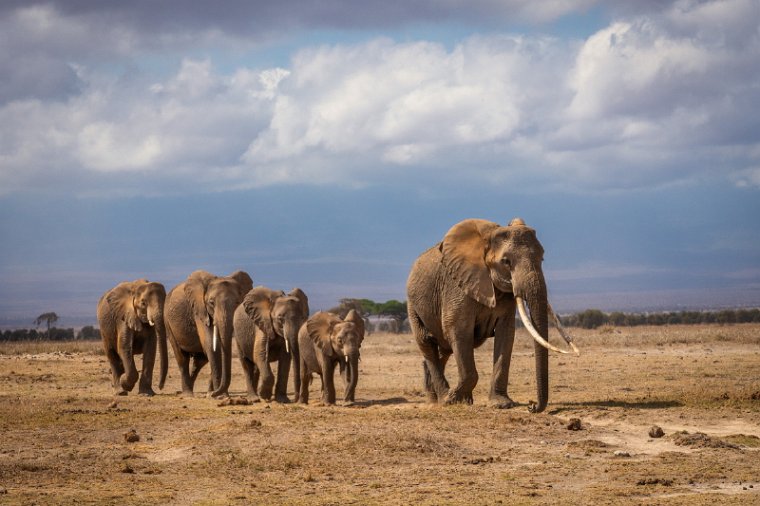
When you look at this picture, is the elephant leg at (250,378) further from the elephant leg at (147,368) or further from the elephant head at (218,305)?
the elephant leg at (147,368)

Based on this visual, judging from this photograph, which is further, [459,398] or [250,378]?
[250,378]

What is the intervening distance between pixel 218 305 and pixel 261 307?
2.21 meters

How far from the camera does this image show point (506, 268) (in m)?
18.3

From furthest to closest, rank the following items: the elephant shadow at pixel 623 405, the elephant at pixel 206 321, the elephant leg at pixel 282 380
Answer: the elephant at pixel 206 321, the elephant leg at pixel 282 380, the elephant shadow at pixel 623 405

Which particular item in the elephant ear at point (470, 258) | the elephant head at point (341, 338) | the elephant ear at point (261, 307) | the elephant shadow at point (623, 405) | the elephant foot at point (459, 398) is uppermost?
the elephant ear at point (470, 258)

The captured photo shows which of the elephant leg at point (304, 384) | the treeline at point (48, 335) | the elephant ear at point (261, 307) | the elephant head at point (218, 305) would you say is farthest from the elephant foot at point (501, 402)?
the treeline at point (48, 335)

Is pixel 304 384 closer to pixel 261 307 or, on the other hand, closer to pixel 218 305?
pixel 261 307

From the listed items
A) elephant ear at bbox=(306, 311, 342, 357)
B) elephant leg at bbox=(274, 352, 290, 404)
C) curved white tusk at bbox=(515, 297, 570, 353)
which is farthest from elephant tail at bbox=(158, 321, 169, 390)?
curved white tusk at bbox=(515, 297, 570, 353)

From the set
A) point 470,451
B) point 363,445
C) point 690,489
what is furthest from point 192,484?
point 690,489

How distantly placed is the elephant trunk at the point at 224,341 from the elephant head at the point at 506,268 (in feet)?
26.3

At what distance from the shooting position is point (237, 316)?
85.3 ft

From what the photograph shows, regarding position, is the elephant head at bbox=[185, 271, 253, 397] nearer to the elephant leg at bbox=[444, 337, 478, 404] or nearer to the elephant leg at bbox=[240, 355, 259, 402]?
the elephant leg at bbox=[240, 355, 259, 402]

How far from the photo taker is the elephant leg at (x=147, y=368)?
89.4 ft

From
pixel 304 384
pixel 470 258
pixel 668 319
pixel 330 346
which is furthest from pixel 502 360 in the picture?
pixel 668 319
